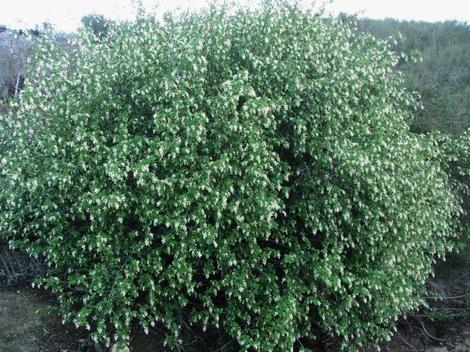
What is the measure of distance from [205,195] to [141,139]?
91 centimetres

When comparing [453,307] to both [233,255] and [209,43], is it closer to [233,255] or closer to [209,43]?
[233,255]

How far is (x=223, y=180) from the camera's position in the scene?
200 inches

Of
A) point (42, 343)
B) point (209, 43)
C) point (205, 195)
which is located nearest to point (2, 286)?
point (42, 343)

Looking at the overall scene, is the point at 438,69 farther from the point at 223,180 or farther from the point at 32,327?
the point at 32,327

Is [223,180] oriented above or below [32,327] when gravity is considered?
above

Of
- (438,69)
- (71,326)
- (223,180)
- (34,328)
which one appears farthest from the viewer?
(438,69)

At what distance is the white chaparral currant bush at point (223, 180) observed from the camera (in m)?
5.03

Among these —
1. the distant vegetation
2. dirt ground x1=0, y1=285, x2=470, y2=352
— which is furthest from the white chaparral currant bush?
the distant vegetation

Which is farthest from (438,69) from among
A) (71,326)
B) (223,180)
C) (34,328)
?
(34,328)

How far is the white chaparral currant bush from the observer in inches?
198

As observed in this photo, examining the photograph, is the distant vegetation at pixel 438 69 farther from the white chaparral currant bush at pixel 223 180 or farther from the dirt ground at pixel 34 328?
the dirt ground at pixel 34 328

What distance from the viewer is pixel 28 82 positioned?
5.84 meters

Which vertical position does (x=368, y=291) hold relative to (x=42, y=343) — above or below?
above

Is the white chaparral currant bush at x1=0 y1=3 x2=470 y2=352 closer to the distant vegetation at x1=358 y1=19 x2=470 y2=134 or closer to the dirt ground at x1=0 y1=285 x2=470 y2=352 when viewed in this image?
the dirt ground at x1=0 y1=285 x2=470 y2=352
